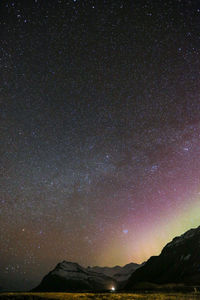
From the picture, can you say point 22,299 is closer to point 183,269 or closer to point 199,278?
point 199,278

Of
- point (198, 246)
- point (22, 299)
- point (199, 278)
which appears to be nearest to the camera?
point (22, 299)

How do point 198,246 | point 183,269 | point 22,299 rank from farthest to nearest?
point 198,246 → point 183,269 → point 22,299

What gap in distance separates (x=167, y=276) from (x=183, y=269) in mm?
17122

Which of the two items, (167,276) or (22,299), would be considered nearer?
(22,299)

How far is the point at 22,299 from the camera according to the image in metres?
45.3

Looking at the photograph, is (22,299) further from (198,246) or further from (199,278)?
(198,246)

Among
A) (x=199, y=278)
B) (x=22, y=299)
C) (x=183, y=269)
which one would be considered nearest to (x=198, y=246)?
(x=183, y=269)

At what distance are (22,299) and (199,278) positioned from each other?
120670 millimetres

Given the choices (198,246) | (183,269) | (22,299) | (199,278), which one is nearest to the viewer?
(22,299)

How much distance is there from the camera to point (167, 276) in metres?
187

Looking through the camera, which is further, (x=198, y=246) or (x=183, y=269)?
(x=198, y=246)

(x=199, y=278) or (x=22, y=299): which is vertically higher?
(x=22, y=299)

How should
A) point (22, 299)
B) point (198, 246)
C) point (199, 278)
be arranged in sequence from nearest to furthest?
1. point (22, 299)
2. point (199, 278)
3. point (198, 246)

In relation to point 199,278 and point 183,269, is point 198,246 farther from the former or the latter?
point 199,278
